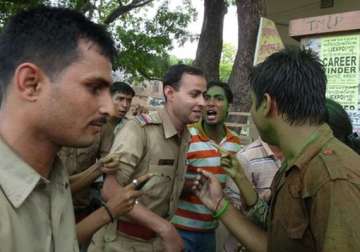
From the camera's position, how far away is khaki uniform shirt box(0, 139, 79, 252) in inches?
45.1

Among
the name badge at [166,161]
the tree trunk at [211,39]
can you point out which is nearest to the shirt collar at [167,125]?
the name badge at [166,161]

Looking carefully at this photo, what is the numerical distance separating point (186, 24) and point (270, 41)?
416 inches

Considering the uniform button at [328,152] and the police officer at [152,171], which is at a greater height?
the uniform button at [328,152]

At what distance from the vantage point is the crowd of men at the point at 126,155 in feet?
4.15

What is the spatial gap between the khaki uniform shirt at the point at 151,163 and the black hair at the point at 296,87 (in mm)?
907

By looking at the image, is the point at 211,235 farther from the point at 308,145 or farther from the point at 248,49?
the point at 248,49

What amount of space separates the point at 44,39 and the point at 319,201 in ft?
3.34

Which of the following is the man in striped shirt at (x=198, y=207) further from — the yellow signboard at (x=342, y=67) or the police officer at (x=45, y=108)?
the police officer at (x=45, y=108)

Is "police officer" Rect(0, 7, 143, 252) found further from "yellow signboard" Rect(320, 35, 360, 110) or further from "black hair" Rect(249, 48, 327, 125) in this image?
"yellow signboard" Rect(320, 35, 360, 110)

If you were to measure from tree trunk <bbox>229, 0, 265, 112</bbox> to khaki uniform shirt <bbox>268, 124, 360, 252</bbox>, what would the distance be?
237 inches

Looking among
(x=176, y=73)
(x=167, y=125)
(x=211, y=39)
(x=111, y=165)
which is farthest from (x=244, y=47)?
(x=111, y=165)

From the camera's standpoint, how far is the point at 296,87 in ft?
5.49

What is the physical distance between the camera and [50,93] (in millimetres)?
1281

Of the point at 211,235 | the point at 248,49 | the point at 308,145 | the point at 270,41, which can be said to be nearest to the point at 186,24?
the point at 248,49
